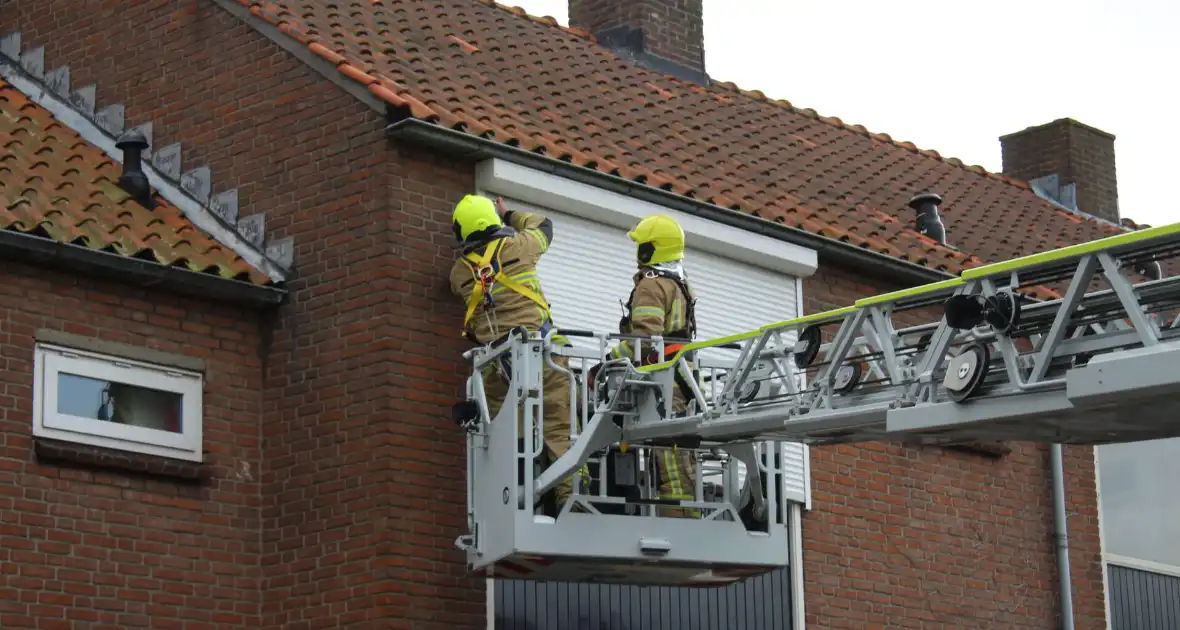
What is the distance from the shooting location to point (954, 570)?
646 inches

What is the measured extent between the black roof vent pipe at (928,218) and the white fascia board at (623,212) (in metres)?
2.52

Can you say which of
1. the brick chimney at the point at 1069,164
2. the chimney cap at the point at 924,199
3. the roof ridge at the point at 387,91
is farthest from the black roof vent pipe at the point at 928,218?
the brick chimney at the point at 1069,164

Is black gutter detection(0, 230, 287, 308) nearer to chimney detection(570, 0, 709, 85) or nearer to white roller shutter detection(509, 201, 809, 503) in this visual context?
white roller shutter detection(509, 201, 809, 503)

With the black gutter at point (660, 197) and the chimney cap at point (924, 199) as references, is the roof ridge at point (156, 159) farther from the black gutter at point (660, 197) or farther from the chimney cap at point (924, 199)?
the chimney cap at point (924, 199)

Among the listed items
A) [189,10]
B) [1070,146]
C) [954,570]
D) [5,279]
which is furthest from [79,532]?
[1070,146]

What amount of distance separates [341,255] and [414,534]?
76.6 inches

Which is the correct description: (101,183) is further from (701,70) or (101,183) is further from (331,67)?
(701,70)

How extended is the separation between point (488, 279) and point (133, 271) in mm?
2221

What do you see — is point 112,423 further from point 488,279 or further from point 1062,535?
point 1062,535

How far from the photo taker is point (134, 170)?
14266mm

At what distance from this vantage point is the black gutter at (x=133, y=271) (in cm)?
1234

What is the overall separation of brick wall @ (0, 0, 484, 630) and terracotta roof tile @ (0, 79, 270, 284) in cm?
57

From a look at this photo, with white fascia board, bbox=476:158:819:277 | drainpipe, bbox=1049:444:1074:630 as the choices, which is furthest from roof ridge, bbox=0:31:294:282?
drainpipe, bbox=1049:444:1074:630

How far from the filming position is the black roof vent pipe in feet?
58.7
